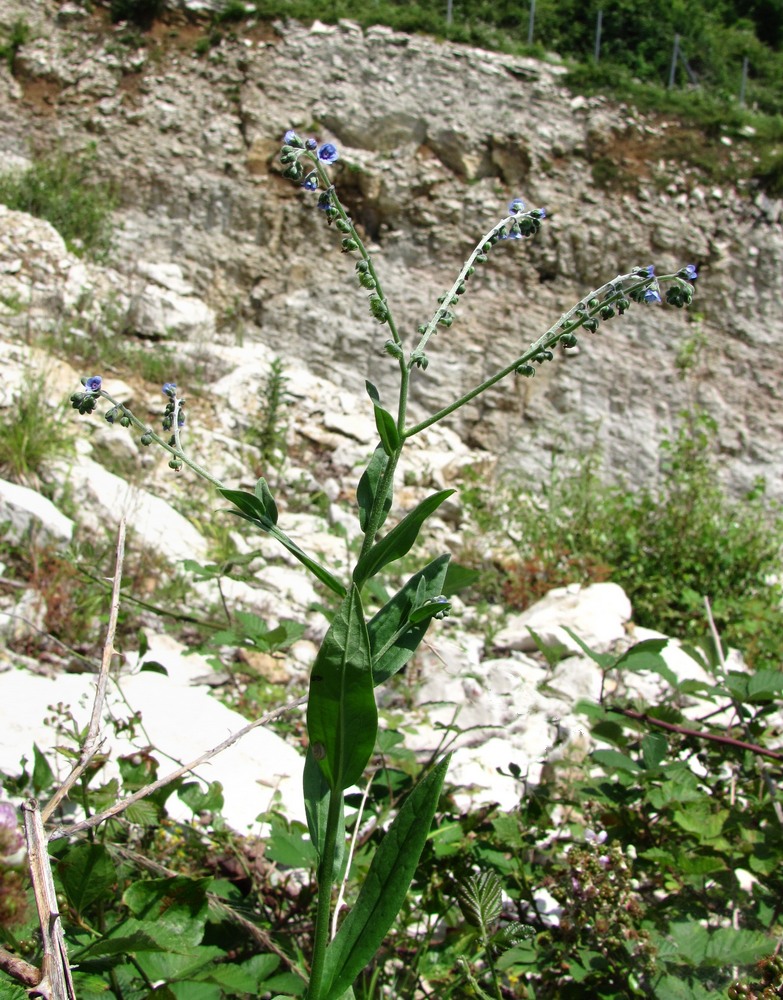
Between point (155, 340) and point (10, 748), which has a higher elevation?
point (10, 748)

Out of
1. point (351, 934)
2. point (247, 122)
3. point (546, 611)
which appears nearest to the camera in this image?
point (351, 934)

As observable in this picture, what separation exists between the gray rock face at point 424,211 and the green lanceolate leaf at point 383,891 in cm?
793

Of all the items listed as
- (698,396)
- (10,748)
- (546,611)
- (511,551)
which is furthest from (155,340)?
(10,748)

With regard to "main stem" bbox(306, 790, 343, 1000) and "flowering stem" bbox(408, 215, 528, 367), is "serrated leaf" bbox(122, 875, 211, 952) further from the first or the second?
"flowering stem" bbox(408, 215, 528, 367)

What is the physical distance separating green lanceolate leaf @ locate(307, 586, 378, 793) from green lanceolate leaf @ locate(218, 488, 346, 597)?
9 centimetres

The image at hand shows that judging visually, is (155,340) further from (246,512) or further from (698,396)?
(246,512)

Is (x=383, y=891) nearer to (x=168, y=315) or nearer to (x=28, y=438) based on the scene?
(x=28, y=438)

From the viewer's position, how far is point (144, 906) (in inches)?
48.4

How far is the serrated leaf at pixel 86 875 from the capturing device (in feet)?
3.90

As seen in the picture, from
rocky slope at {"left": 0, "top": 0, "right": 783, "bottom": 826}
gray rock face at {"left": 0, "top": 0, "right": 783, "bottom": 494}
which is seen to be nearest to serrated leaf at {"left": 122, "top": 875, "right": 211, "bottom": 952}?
rocky slope at {"left": 0, "top": 0, "right": 783, "bottom": 826}

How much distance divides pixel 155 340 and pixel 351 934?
7984mm

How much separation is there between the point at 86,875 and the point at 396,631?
652mm

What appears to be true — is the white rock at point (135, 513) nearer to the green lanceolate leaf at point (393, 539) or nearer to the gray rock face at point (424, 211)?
the green lanceolate leaf at point (393, 539)

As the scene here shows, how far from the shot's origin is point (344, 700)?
915mm
